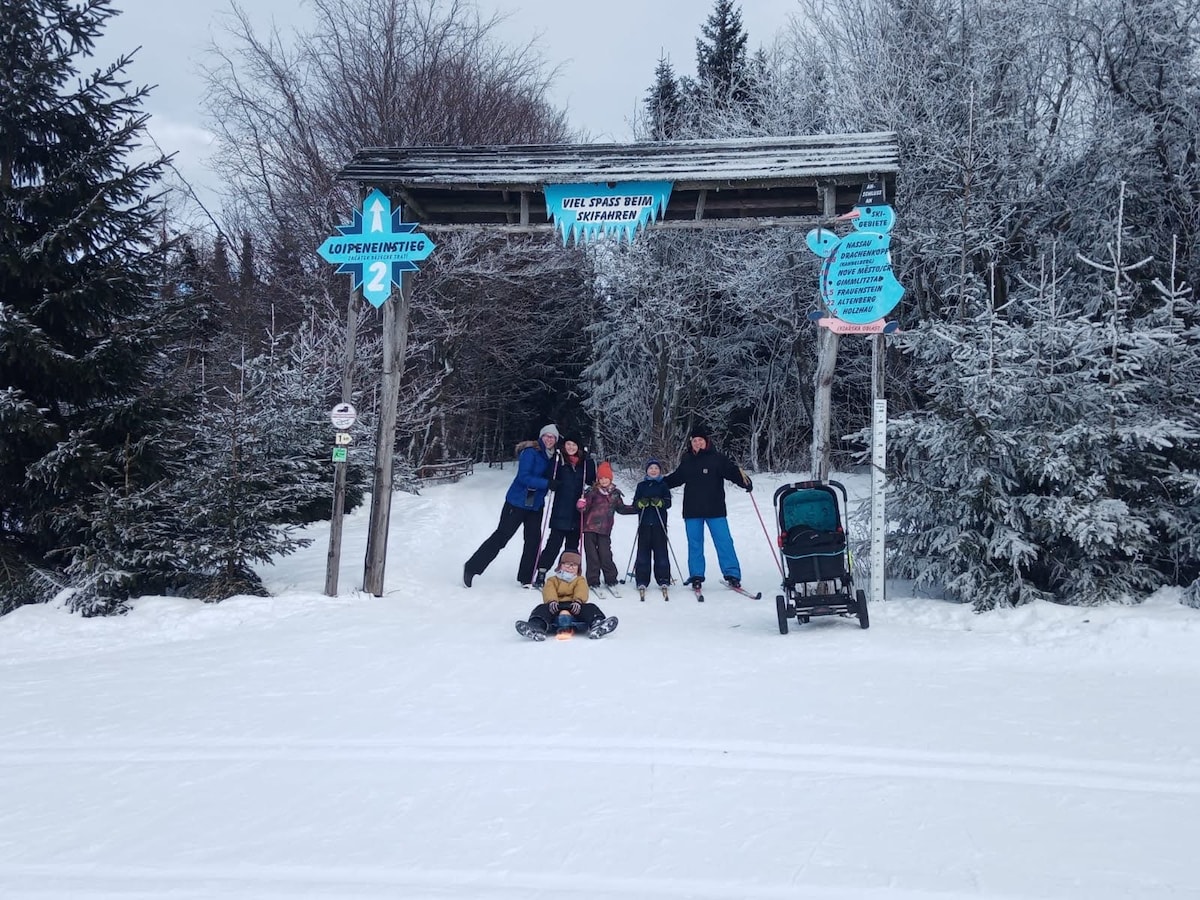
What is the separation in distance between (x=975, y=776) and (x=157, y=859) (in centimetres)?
405

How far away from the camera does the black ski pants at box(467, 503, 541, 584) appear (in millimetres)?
10969

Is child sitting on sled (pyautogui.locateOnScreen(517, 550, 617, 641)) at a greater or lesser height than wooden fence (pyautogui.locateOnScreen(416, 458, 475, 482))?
lesser

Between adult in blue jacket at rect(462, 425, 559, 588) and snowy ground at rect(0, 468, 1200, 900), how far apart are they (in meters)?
2.44

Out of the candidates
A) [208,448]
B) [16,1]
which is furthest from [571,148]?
[16,1]

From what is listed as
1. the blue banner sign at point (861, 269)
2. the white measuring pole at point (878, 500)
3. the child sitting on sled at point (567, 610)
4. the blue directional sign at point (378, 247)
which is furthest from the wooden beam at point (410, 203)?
the white measuring pole at point (878, 500)

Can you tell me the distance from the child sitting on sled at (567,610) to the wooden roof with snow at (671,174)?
4172 mm

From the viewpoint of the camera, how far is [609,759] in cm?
482

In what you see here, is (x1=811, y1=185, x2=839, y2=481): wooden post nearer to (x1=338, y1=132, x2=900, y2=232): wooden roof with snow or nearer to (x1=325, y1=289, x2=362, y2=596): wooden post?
(x1=338, y1=132, x2=900, y2=232): wooden roof with snow

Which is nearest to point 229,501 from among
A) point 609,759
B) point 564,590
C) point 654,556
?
point 564,590

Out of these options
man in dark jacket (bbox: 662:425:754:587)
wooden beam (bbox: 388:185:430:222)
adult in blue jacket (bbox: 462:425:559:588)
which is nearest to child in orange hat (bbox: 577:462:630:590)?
adult in blue jacket (bbox: 462:425:559:588)

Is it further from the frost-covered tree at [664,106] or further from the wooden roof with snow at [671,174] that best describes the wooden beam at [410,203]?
the frost-covered tree at [664,106]

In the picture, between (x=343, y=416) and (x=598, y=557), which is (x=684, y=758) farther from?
(x=343, y=416)

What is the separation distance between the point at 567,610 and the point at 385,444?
3620 millimetres

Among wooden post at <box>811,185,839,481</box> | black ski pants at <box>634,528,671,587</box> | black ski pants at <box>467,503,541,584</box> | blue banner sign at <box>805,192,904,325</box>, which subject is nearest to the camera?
blue banner sign at <box>805,192,904,325</box>
